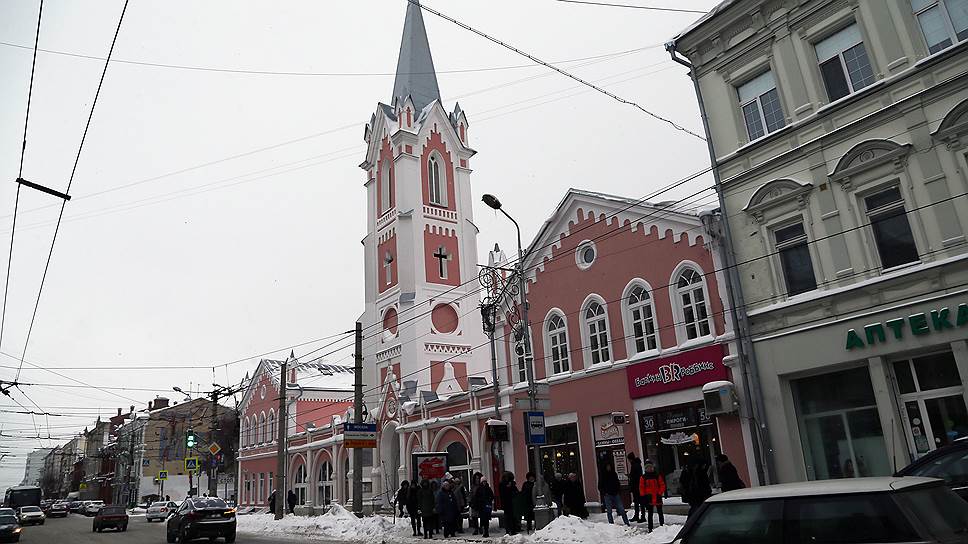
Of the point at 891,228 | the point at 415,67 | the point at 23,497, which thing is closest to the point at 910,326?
the point at 891,228

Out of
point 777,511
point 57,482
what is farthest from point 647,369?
point 57,482

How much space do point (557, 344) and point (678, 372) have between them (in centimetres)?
570

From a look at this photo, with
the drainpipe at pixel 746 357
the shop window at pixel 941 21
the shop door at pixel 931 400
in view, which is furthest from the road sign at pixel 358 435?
the shop window at pixel 941 21

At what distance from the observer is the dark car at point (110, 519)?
32.4 m

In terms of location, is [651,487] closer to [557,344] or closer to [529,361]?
[529,361]

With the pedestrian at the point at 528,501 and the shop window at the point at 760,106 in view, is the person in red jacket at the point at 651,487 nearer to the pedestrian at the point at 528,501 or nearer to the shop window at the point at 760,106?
the pedestrian at the point at 528,501

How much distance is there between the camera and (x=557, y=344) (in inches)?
965

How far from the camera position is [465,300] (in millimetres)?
46031

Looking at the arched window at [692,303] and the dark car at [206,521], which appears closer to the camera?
the arched window at [692,303]

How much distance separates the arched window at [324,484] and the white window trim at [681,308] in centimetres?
2600

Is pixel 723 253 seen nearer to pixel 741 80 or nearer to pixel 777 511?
pixel 741 80

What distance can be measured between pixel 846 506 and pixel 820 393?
12.2 metres

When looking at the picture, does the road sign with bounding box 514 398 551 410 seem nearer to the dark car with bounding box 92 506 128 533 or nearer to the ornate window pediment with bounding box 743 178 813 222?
the ornate window pediment with bounding box 743 178 813 222

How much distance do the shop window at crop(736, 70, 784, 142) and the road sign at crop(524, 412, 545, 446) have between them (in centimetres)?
960
